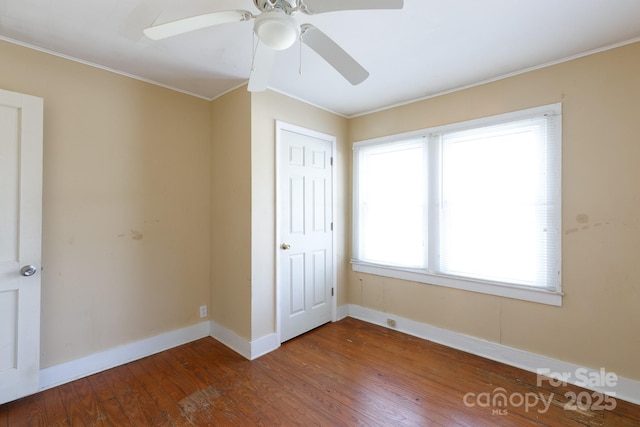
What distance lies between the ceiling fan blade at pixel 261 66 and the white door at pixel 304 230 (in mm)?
1084

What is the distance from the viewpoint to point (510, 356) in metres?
2.48

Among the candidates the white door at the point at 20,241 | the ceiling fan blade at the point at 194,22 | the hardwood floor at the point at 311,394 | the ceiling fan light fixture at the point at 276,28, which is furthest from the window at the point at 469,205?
the white door at the point at 20,241

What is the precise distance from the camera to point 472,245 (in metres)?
2.71

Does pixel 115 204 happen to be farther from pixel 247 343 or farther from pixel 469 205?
pixel 469 205

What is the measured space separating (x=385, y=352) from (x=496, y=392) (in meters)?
0.90

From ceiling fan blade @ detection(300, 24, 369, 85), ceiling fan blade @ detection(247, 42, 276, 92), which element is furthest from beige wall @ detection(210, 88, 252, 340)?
ceiling fan blade @ detection(300, 24, 369, 85)

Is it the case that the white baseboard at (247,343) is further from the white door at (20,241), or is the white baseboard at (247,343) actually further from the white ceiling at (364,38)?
the white ceiling at (364,38)

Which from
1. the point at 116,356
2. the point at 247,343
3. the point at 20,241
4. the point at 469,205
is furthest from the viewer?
the point at 469,205

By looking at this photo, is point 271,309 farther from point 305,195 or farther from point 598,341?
point 598,341

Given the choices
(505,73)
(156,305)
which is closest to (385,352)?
(156,305)

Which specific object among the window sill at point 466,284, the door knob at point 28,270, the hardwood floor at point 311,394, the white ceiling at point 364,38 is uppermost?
the white ceiling at point 364,38

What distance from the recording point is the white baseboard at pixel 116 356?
217 cm

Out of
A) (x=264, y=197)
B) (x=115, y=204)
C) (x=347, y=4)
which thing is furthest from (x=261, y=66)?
(x=115, y=204)

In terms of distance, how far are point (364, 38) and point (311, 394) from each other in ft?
8.26
